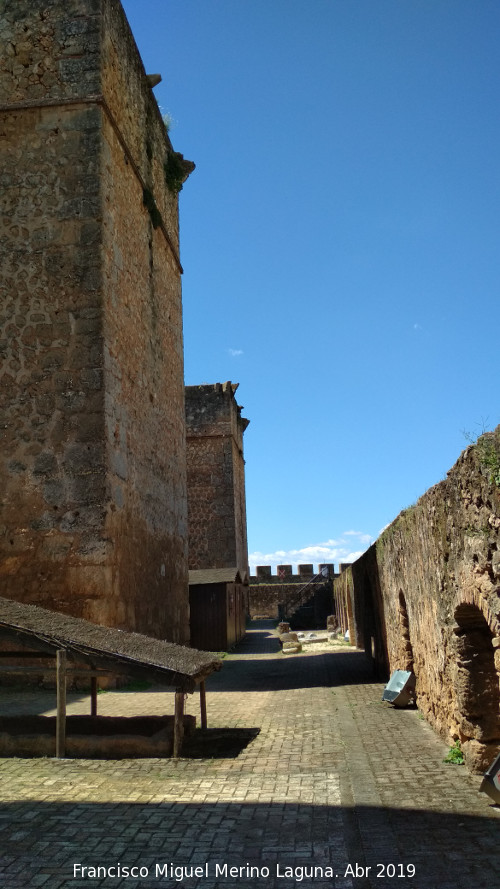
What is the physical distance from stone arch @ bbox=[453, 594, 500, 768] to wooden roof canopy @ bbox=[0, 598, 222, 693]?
218 centimetres

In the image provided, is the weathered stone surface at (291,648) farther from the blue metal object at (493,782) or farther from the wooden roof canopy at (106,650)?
the blue metal object at (493,782)

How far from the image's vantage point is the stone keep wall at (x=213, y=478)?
25.9 metres

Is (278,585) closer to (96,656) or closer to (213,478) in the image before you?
(213,478)

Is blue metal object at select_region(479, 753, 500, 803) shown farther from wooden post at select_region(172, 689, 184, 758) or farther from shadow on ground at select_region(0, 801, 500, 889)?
wooden post at select_region(172, 689, 184, 758)

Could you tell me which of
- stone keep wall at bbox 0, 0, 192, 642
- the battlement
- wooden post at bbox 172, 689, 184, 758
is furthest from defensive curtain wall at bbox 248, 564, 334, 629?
wooden post at bbox 172, 689, 184, 758

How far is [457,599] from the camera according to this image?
5.76 m

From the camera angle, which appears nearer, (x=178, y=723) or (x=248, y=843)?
(x=248, y=843)

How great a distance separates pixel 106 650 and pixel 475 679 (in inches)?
120

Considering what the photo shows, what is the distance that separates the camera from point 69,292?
1044 centimetres

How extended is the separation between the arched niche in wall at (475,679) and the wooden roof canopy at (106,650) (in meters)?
2.18

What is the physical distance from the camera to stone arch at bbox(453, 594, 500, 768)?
5473 mm

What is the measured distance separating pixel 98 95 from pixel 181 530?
26.6ft

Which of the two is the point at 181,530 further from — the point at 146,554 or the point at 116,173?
the point at 116,173

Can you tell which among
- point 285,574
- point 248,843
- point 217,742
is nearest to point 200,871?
point 248,843
